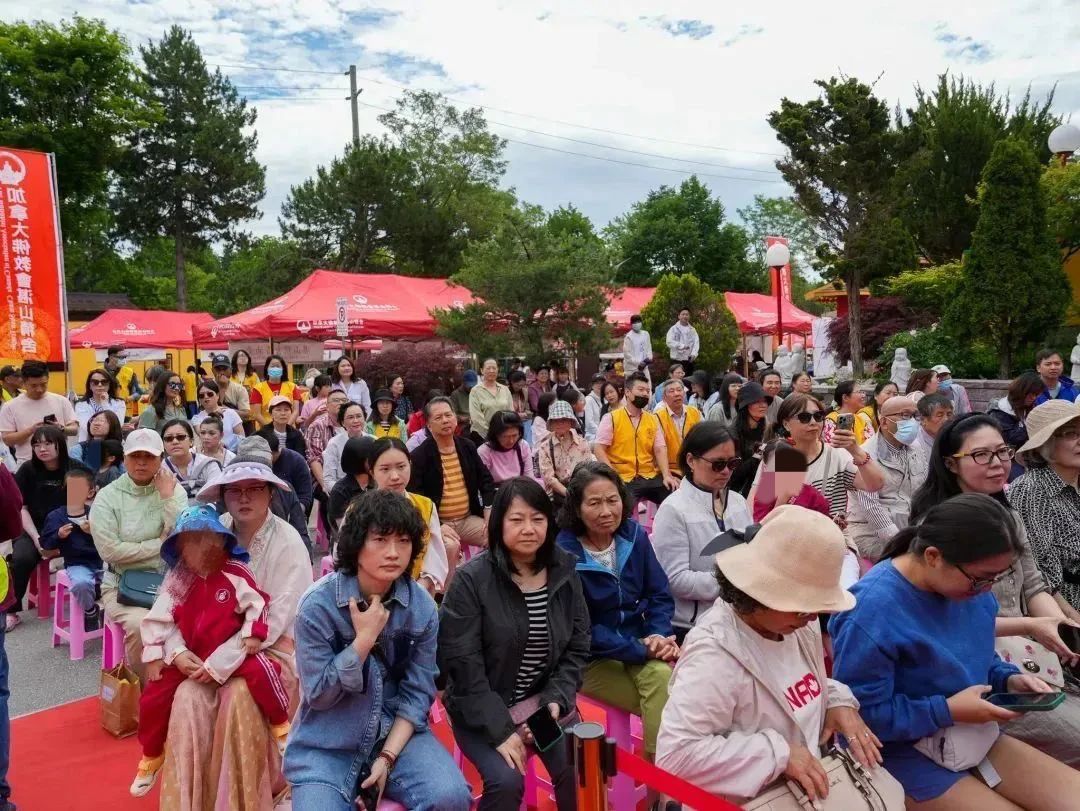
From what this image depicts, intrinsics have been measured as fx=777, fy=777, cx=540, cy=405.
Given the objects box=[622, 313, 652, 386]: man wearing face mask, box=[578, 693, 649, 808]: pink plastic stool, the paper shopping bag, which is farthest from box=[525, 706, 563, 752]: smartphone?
box=[622, 313, 652, 386]: man wearing face mask

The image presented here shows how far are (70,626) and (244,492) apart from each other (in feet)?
9.69

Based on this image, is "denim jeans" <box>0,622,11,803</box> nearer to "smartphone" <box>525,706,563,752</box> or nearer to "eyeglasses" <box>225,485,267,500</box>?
"eyeglasses" <box>225,485,267,500</box>

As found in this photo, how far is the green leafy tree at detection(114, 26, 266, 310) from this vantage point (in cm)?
3406

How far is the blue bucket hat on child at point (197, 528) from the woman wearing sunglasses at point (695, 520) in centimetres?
196

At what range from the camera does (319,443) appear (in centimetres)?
816

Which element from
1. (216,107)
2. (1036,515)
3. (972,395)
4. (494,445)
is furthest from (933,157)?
(216,107)

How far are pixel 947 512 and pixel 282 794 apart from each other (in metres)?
2.80

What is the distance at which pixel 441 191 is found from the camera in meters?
30.4

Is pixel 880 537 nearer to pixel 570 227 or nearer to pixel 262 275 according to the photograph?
pixel 262 275

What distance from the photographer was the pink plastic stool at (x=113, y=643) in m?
4.43

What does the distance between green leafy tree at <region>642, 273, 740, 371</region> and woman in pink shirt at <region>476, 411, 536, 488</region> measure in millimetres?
11608

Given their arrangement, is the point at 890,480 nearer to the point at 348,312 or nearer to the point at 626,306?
the point at 348,312

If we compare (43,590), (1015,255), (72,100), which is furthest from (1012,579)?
(72,100)

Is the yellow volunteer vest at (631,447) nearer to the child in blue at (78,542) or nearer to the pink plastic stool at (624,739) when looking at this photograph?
the pink plastic stool at (624,739)
